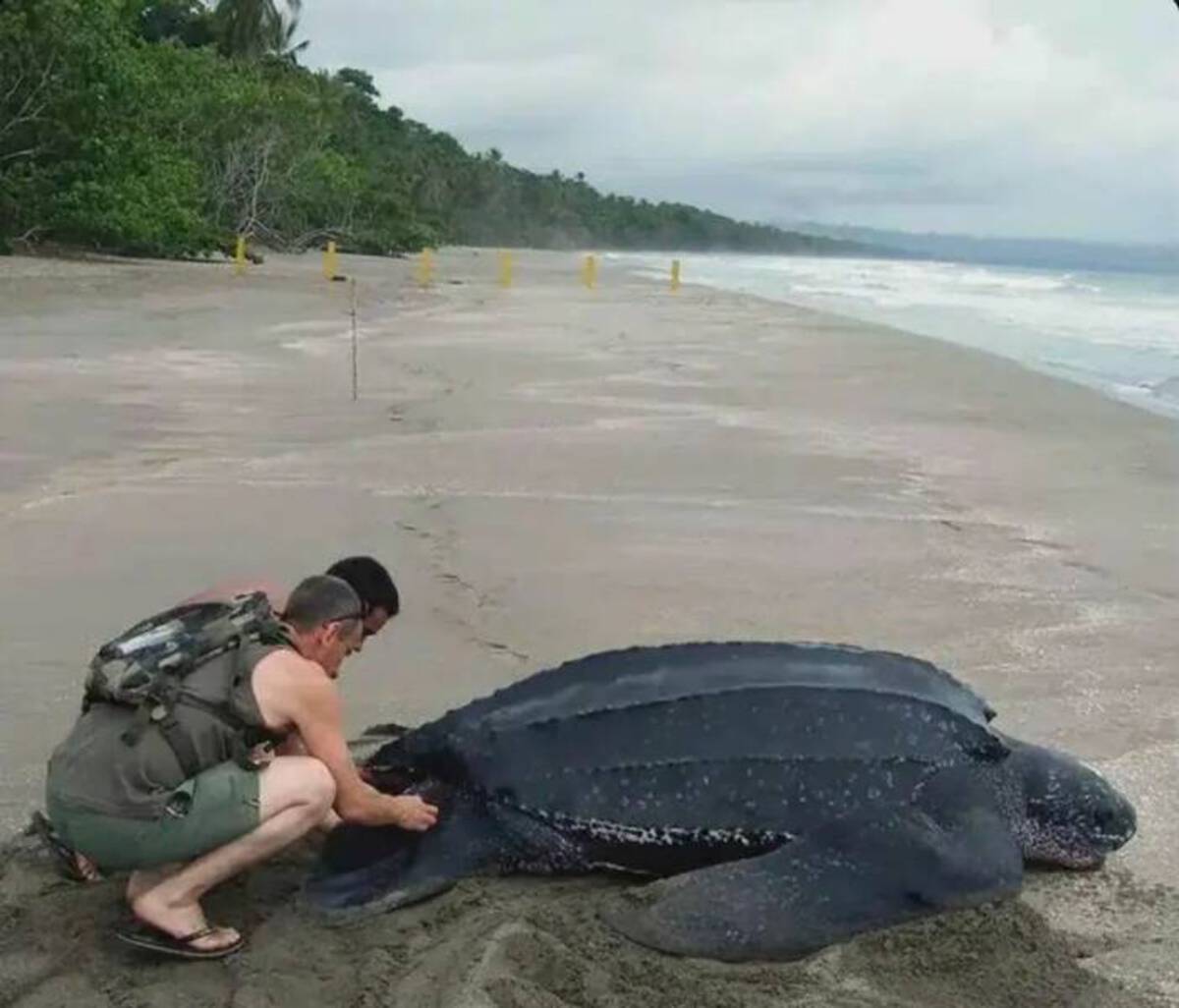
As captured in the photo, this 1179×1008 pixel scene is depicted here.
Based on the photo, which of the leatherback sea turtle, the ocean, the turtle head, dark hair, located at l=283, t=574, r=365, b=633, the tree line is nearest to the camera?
dark hair, located at l=283, t=574, r=365, b=633

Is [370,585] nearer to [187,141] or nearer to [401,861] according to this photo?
[401,861]

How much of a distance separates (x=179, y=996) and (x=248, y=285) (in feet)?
65.5

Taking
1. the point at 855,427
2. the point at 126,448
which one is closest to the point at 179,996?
the point at 126,448

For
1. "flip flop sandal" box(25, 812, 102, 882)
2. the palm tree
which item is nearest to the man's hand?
"flip flop sandal" box(25, 812, 102, 882)

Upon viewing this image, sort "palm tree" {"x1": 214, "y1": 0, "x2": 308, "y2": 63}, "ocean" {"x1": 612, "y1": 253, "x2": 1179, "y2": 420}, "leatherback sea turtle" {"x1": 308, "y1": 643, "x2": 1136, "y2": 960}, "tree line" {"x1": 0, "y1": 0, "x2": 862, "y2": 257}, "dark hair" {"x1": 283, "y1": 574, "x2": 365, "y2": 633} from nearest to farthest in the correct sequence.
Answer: "dark hair" {"x1": 283, "y1": 574, "x2": 365, "y2": 633} < "leatherback sea turtle" {"x1": 308, "y1": 643, "x2": 1136, "y2": 960} < "ocean" {"x1": 612, "y1": 253, "x2": 1179, "y2": 420} < "tree line" {"x1": 0, "y1": 0, "x2": 862, "y2": 257} < "palm tree" {"x1": 214, "y1": 0, "x2": 308, "y2": 63}

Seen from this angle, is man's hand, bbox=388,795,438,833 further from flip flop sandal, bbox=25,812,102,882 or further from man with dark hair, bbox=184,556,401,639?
flip flop sandal, bbox=25,812,102,882

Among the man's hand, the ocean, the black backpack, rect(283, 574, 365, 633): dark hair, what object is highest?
rect(283, 574, 365, 633): dark hair

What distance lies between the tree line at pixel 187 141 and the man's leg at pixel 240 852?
2043 cm

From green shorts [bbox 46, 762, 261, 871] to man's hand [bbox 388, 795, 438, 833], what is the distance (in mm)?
302

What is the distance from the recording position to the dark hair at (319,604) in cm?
277

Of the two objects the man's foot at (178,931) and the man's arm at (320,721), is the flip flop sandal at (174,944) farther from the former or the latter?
the man's arm at (320,721)

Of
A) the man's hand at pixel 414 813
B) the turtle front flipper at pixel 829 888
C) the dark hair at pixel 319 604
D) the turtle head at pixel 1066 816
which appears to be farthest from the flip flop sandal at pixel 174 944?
the turtle head at pixel 1066 816

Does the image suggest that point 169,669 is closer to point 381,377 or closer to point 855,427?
point 855,427

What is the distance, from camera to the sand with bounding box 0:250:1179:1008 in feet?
9.11
